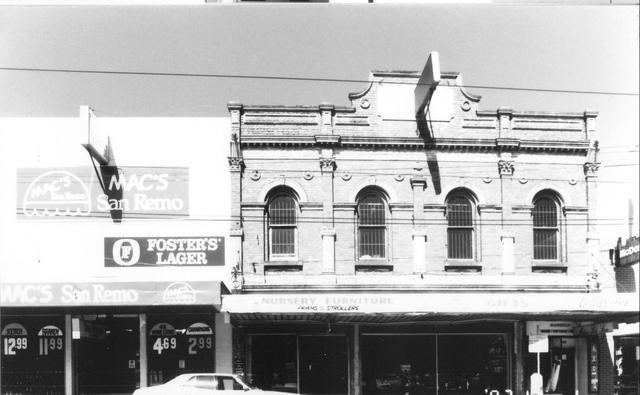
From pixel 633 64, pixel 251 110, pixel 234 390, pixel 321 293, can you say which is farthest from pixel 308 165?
pixel 633 64

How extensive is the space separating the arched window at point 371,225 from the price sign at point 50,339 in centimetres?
887

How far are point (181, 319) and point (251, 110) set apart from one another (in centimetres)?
641

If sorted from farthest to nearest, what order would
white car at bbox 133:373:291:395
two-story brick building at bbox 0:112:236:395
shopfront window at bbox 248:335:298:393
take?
1. shopfront window at bbox 248:335:298:393
2. two-story brick building at bbox 0:112:236:395
3. white car at bbox 133:373:291:395

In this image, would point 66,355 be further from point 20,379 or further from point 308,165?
point 308,165

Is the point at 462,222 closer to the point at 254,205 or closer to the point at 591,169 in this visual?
the point at 591,169

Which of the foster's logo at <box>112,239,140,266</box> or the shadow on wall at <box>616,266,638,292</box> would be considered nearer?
the foster's logo at <box>112,239,140,266</box>

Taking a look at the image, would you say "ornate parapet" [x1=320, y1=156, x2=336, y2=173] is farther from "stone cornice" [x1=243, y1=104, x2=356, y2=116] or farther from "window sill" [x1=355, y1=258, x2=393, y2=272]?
"window sill" [x1=355, y1=258, x2=393, y2=272]

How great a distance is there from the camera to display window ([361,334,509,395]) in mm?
23141

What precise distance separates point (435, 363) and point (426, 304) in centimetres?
331

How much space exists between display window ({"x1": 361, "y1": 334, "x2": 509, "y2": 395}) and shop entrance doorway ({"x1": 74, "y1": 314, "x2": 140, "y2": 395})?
261 inches

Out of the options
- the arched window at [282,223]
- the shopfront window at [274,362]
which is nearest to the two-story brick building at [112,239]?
the shopfront window at [274,362]

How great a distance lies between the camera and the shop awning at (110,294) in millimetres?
20094

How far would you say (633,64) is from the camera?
2033 cm

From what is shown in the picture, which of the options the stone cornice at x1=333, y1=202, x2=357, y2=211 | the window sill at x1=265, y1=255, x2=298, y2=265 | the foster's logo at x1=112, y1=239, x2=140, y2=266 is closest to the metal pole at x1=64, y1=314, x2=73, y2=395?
the foster's logo at x1=112, y1=239, x2=140, y2=266
